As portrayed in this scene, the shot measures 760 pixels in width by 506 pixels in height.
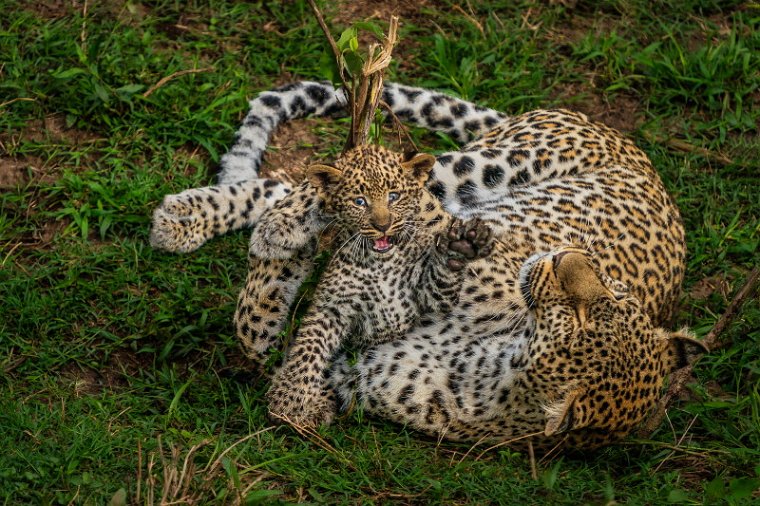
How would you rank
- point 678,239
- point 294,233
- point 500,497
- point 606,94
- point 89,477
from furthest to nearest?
point 606,94 → point 678,239 → point 294,233 → point 500,497 → point 89,477

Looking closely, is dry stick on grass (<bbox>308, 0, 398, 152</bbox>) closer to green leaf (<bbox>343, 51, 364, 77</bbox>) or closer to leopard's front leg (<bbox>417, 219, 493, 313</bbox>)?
green leaf (<bbox>343, 51, 364, 77</bbox>)

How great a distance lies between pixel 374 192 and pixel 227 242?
219 cm

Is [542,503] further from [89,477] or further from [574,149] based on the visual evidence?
[574,149]

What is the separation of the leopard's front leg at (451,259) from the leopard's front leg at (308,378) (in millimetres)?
614

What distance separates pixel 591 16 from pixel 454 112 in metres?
2.24

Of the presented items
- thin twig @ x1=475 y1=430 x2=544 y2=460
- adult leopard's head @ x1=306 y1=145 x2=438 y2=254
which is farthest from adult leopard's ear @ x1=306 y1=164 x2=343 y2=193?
thin twig @ x1=475 y1=430 x2=544 y2=460

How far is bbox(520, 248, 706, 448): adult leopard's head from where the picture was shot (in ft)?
20.2

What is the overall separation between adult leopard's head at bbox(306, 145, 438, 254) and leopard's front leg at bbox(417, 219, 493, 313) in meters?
0.28

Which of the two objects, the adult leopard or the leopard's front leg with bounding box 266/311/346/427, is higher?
the adult leopard

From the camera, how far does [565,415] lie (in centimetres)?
614

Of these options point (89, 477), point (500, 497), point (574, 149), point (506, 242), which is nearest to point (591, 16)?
point (574, 149)

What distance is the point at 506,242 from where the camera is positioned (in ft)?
24.0

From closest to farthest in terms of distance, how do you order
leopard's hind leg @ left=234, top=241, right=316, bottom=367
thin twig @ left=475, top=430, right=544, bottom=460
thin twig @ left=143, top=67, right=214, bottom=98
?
thin twig @ left=475, top=430, right=544, bottom=460
leopard's hind leg @ left=234, top=241, right=316, bottom=367
thin twig @ left=143, top=67, right=214, bottom=98

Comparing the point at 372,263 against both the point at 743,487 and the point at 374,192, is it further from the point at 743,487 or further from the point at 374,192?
the point at 743,487
